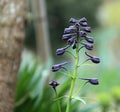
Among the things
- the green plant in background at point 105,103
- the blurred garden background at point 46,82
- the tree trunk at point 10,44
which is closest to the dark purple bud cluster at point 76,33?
the blurred garden background at point 46,82

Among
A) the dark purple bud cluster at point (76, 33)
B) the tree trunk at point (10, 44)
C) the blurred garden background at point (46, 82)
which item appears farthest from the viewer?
the blurred garden background at point (46, 82)

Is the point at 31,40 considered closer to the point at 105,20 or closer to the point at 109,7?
the point at 105,20

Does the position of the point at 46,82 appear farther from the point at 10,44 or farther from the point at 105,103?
the point at 10,44

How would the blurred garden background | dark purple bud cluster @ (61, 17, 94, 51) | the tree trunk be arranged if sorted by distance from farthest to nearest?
the blurred garden background → the tree trunk → dark purple bud cluster @ (61, 17, 94, 51)

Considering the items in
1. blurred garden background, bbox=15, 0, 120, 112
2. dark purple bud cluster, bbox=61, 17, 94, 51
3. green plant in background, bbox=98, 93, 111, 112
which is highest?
blurred garden background, bbox=15, 0, 120, 112

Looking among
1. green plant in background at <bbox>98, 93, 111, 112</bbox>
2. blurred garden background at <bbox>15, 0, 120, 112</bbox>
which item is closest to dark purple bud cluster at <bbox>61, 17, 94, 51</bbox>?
blurred garden background at <bbox>15, 0, 120, 112</bbox>

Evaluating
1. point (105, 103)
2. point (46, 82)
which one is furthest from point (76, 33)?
point (46, 82)

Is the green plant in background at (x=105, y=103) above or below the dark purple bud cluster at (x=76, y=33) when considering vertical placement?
above

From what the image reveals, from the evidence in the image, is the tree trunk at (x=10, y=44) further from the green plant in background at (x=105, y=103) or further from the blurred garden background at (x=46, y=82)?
the green plant in background at (x=105, y=103)

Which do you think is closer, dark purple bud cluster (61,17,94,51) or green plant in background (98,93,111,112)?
dark purple bud cluster (61,17,94,51)

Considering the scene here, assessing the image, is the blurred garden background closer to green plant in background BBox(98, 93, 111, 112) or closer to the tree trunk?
green plant in background BBox(98, 93, 111, 112)
